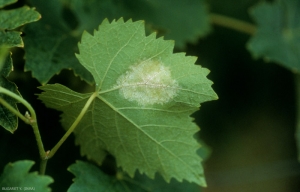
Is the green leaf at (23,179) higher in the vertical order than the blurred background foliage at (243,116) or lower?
lower

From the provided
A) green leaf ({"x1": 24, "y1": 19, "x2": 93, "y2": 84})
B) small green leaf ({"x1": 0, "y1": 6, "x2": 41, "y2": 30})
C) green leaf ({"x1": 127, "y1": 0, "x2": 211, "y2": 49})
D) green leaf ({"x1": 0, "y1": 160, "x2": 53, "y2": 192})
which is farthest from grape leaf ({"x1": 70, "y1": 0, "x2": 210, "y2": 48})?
green leaf ({"x1": 0, "y1": 160, "x2": 53, "y2": 192})

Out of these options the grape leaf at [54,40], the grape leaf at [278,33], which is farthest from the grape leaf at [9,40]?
the grape leaf at [278,33]

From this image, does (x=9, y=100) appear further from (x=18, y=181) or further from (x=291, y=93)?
(x=291, y=93)

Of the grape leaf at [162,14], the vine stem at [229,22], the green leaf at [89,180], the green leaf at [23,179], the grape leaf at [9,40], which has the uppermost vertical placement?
the vine stem at [229,22]

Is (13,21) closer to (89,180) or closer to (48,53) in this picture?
(48,53)

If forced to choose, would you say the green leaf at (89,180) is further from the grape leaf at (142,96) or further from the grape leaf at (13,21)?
the grape leaf at (13,21)

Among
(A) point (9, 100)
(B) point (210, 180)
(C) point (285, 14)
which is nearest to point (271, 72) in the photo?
(C) point (285, 14)
